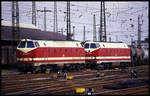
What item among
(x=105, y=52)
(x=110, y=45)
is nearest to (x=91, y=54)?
(x=105, y=52)

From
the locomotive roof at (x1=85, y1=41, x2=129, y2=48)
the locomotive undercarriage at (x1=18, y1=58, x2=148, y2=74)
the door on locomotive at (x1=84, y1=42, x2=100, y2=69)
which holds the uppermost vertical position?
the locomotive roof at (x1=85, y1=41, x2=129, y2=48)

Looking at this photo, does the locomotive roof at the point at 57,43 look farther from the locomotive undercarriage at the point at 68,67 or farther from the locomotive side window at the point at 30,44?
the locomotive undercarriage at the point at 68,67

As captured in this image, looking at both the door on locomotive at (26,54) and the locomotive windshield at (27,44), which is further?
the locomotive windshield at (27,44)

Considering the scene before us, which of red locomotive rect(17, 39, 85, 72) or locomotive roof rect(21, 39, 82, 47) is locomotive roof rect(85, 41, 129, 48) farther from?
locomotive roof rect(21, 39, 82, 47)

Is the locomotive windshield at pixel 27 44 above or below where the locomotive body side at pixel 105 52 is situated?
above

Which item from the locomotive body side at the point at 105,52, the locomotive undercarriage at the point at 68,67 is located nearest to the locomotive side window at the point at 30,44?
the locomotive undercarriage at the point at 68,67

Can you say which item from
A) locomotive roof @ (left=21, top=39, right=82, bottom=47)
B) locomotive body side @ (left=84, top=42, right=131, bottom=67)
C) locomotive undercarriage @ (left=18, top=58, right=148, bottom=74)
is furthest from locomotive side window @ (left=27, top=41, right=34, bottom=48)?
locomotive body side @ (left=84, top=42, right=131, bottom=67)

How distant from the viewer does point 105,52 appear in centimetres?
3164

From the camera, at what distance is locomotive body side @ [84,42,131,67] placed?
30578 mm

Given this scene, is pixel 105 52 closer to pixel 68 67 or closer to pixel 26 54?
pixel 68 67

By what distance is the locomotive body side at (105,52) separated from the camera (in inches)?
1204

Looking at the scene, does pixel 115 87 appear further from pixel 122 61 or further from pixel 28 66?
pixel 122 61

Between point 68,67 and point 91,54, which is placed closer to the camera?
point 68,67

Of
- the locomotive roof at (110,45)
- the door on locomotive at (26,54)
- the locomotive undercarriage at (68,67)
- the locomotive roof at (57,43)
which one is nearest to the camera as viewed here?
the door on locomotive at (26,54)
